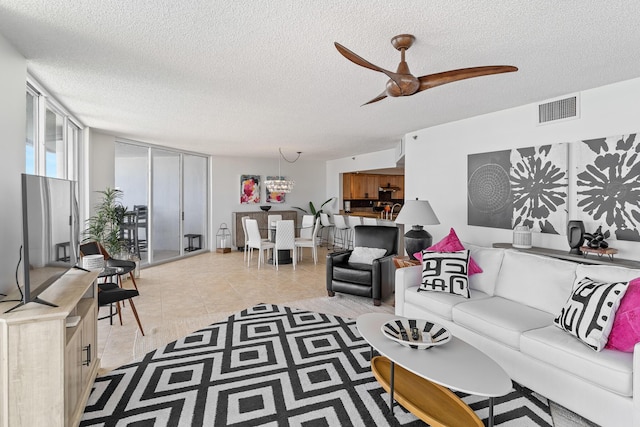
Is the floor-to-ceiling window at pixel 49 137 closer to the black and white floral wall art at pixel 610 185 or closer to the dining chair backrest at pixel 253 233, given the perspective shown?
the dining chair backrest at pixel 253 233

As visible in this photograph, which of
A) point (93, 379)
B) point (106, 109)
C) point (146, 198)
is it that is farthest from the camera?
point (146, 198)

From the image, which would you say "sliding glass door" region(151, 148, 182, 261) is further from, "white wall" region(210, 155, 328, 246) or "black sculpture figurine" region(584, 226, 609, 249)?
"black sculpture figurine" region(584, 226, 609, 249)

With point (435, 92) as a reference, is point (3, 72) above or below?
below

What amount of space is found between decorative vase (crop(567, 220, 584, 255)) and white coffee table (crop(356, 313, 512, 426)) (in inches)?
82.2

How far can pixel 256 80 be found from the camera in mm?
3150

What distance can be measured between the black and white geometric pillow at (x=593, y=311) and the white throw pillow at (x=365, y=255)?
2495 millimetres

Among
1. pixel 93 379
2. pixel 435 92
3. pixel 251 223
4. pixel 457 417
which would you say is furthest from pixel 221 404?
pixel 251 223

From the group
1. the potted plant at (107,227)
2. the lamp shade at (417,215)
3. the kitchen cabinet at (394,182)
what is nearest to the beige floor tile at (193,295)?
the potted plant at (107,227)

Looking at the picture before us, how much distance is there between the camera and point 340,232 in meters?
9.17

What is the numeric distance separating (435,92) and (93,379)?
12.9 ft

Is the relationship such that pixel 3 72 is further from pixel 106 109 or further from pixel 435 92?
pixel 435 92

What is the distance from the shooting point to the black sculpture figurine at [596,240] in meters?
3.26

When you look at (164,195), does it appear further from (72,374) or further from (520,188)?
(520,188)

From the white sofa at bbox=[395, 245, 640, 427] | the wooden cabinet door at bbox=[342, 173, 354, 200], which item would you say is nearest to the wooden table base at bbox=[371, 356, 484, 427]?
the white sofa at bbox=[395, 245, 640, 427]
